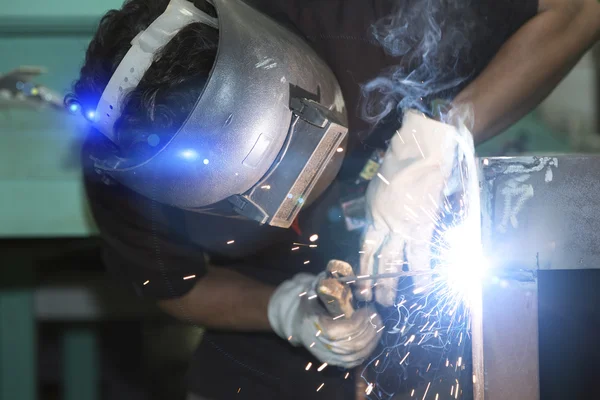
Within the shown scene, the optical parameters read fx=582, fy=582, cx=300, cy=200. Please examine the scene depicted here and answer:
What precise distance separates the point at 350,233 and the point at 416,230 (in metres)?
0.24

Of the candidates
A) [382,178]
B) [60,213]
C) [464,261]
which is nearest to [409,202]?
[382,178]

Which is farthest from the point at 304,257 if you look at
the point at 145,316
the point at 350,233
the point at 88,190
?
the point at 145,316

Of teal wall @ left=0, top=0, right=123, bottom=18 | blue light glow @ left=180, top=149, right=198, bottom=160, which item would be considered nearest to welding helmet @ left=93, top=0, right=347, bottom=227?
blue light glow @ left=180, top=149, right=198, bottom=160

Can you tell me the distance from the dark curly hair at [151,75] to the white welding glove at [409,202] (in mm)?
434

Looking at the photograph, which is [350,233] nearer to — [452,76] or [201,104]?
[452,76]

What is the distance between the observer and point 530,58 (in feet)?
4.13

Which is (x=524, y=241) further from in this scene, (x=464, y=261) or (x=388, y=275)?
(x=388, y=275)

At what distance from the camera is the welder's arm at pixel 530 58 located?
126 centimetres

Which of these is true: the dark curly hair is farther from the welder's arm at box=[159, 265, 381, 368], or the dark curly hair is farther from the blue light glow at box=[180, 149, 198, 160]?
the welder's arm at box=[159, 265, 381, 368]

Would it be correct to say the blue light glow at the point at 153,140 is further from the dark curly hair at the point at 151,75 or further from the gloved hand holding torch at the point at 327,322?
the gloved hand holding torch at the point at 327,322

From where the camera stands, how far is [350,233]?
1.35 metres

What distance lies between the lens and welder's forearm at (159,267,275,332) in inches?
57.0

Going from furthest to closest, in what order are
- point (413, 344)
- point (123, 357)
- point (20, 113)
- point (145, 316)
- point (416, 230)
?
point (123, 357) → point (145, 316) → point (20, 113) → point (413, 344) → point (416, 230)

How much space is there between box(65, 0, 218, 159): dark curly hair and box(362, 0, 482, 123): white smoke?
425 mm
